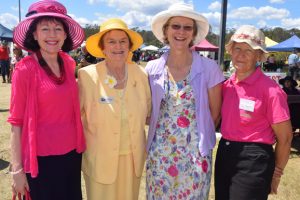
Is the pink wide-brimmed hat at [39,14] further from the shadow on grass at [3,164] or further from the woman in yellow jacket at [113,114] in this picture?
the shadow on grass at [3,164]

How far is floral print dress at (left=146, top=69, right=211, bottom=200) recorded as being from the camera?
2.55 m

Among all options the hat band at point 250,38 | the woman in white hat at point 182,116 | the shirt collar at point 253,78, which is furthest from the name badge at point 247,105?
the hat band at point 250,38

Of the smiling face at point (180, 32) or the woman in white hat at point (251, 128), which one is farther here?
the smiling face at point (180, 32)

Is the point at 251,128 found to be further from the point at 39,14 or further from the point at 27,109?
the point at 39,14

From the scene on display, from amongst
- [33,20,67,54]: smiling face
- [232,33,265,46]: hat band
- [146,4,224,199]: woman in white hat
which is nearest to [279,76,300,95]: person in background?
[146,4,224,199]: woman in white hat

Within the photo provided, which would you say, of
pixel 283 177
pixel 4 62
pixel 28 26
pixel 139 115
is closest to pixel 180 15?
pixel 139 115

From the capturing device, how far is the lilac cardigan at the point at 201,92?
2.53 m

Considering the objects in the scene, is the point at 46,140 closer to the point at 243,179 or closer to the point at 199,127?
the point at 199,127

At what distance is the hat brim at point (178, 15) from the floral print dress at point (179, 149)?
464 mm

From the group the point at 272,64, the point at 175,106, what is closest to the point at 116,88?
the point at 175,106

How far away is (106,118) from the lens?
254cm

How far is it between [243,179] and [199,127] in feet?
1.59

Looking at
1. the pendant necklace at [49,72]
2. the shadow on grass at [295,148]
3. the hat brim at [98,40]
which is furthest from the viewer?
the shadow on grass at [295,148]

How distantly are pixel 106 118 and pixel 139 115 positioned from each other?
27 centimetres
